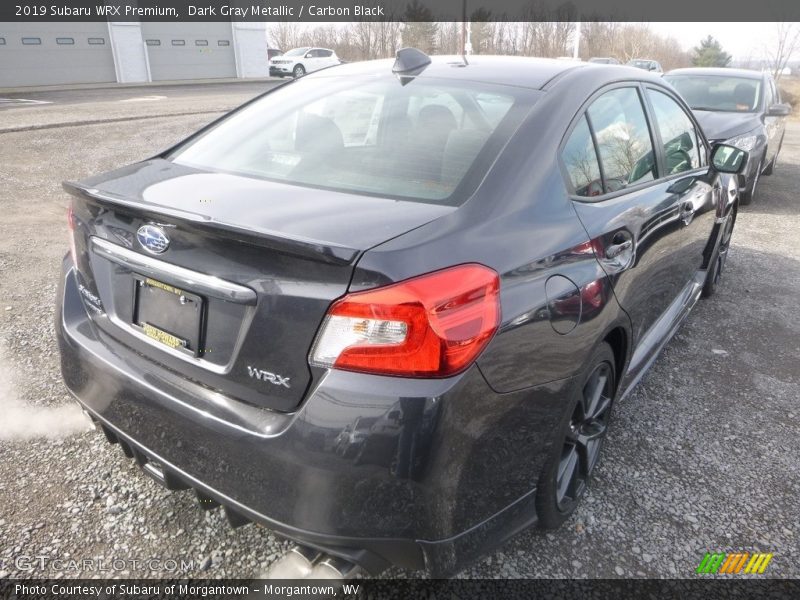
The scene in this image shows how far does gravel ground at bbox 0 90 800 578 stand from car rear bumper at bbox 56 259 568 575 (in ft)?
1.42

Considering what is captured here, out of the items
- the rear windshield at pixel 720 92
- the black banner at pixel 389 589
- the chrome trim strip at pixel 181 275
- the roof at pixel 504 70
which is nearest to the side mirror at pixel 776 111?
the rear windshield at pixel 720 92

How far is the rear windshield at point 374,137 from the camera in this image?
193 cm

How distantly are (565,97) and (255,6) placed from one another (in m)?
39.0

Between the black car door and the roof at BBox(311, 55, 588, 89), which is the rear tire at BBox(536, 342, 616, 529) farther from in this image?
the roof at BBox(311, 55, 588, 89)

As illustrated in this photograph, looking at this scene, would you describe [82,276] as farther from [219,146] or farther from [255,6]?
[255,6]

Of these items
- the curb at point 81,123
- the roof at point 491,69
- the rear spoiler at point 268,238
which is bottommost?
the curb at point 81,123

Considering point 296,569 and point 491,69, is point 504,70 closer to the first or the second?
point 491,69

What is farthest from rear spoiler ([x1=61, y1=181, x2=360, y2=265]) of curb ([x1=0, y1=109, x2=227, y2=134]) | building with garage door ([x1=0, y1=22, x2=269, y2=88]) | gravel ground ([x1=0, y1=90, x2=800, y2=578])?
building with garage door ([x1=0, y1=22, x2=269, y2=88])

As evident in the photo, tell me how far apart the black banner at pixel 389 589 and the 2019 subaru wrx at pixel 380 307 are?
26 cm

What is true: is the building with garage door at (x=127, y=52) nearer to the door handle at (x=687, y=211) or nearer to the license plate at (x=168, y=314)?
the license plate at (x=168, y=314)

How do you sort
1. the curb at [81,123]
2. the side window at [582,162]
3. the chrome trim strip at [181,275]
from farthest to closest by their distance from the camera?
1. the curb at [81,123]
2. the side window at [582,162]
3. the chrome trim strip at [181,275]

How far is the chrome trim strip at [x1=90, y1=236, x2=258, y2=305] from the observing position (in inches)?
61.3

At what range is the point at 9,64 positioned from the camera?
91.2ft

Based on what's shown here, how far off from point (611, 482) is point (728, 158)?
2235 mm
